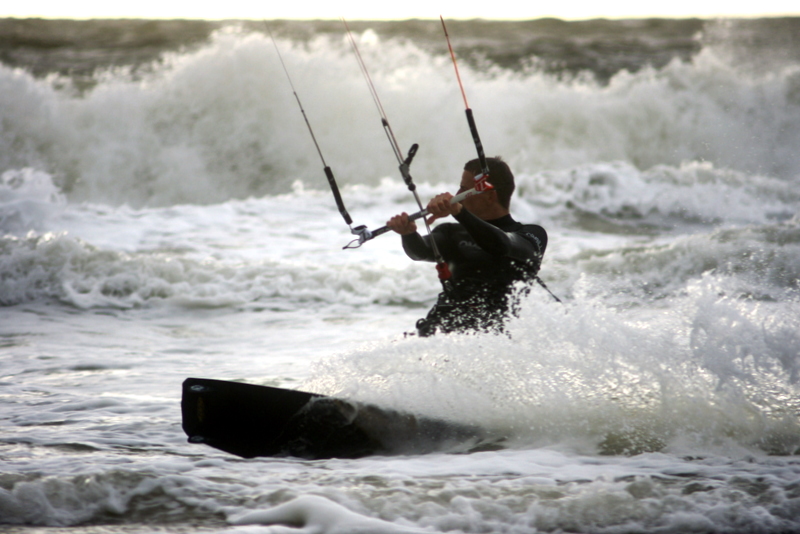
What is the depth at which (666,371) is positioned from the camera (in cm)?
383

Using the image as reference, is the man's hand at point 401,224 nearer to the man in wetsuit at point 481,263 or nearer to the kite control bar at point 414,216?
the kite control bar at point 414,216

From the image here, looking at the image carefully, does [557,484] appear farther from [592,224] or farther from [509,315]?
[592,224]

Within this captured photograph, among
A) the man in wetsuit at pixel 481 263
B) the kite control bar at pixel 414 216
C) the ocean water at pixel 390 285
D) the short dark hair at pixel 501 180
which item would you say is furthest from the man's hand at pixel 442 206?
the ocean water at pixel 390 285

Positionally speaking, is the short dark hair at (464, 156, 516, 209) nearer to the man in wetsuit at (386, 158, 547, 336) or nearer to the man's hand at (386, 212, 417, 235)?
the man in wetsuit at (386, 158, 547, 336)

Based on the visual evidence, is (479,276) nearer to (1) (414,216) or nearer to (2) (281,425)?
(1) (414,216)

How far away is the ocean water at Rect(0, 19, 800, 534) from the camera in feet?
9.85

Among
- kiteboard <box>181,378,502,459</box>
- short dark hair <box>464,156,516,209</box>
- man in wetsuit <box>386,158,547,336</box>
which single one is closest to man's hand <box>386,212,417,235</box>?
man in wetsuit <box>386,158,547,336</box>

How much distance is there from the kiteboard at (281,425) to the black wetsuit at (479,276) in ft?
2.22

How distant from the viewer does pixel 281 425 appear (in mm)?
3596

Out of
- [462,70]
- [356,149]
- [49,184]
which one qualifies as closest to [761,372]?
[49,184]

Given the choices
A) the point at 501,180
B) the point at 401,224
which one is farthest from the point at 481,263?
the point at 401,224

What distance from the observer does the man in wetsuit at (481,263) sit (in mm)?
3857

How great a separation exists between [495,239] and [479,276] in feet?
1.31

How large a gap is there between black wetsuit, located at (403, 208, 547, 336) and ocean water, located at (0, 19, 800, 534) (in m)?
0.10
